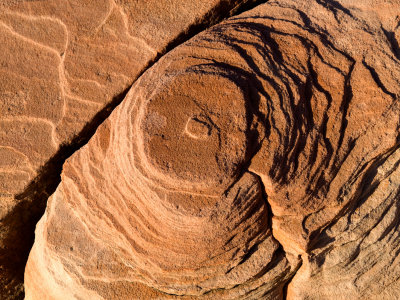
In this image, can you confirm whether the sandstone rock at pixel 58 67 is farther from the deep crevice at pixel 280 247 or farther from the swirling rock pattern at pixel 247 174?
the deep crevice at pixel 280 247

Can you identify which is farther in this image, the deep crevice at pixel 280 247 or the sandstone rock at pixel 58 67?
the sandstone rock at pixel 58 67

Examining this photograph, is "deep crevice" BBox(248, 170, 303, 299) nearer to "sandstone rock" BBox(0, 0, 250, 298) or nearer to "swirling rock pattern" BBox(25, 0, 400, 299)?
"swirling rock pattern" BBox(25, 0, 400, 299)

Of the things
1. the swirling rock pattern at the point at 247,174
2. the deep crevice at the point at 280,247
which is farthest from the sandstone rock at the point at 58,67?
the deep crevice at the point at 280,247

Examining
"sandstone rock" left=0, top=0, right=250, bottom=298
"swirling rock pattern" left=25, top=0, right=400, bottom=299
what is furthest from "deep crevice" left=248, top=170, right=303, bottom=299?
"sandstone rock" left=0, top=0, right=250, bottom=298

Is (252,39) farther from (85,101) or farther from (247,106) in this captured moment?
(85,101)

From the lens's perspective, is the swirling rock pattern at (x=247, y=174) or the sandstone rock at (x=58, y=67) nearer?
the swirling rock pattern at (x=247, y=174)
